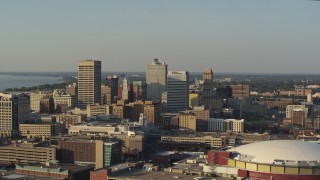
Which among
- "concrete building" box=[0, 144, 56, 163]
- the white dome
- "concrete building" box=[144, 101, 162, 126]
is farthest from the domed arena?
"concrete building" box=[144, 101, 162, 126]

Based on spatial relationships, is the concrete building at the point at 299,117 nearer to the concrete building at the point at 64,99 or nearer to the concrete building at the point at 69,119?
the concrete building at the point at 69,119

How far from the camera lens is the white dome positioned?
21.9 feet

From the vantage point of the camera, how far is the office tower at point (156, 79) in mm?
19719

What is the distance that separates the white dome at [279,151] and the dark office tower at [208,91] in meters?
11.5

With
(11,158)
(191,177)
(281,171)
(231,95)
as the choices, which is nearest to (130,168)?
(191,177)

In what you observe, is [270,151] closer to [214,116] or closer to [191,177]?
[191,177]

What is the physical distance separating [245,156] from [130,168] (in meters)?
1.54

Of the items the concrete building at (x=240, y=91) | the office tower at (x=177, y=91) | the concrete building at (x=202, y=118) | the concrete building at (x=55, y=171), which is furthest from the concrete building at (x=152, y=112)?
the concrete building at (x=240, y=91)

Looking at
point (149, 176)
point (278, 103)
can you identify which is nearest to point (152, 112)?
point (278, 103)

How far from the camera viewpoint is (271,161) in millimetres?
6590

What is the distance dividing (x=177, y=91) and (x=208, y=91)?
68.6 inches

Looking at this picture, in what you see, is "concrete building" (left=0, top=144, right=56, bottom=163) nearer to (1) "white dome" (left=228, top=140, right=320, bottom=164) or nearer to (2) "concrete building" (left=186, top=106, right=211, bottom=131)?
(1) "white dome" (left=228, top=140, right=320, bottom=164)

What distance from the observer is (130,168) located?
24.5 feet

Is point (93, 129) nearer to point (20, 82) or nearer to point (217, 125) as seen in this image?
point (217, 125)
